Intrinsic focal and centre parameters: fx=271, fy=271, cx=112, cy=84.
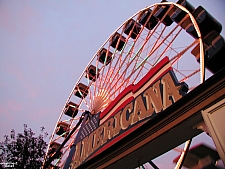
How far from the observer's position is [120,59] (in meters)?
12.7

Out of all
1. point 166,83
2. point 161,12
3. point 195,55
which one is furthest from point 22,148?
point 161,12

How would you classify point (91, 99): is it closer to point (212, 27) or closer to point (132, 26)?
point (132, 26)

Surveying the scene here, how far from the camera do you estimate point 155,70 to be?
23.6ft

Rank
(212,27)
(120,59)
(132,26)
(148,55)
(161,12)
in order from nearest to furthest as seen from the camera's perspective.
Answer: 1. (212,27)
2. (148,55)
3. (161,12)
4. (120,59)
5. (132,26)

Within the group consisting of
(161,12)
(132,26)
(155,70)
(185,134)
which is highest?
(132,26)

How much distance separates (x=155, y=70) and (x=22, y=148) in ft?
17.3

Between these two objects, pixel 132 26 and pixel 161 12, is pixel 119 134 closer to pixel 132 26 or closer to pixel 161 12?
pixel 161 12

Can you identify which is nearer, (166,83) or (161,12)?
(166,83)

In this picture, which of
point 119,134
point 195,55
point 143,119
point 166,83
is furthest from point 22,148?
point 195,55

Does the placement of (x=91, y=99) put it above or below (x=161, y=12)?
below

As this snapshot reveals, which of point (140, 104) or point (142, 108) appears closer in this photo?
point (142, 108)

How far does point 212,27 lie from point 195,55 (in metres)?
1.50

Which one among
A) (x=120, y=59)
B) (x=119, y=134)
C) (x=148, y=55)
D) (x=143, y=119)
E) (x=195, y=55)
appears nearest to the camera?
(x=143, y=119)

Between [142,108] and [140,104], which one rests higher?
[140,104]
